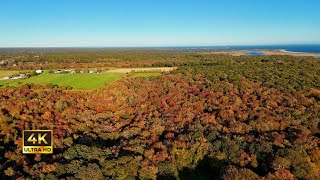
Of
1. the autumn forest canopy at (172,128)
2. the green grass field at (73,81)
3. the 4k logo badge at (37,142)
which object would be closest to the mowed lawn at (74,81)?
the green grass field at (73,81)

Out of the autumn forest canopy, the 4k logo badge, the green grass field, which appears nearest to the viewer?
the autumn forest canopy

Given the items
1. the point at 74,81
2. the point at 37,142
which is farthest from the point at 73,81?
the point at 37,142

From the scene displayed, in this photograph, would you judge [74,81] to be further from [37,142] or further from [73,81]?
[37,142]

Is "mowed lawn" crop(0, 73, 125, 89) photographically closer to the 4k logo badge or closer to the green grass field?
the green grass field

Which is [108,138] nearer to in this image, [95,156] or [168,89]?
[95,156]

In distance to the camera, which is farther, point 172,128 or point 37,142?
point 172,128

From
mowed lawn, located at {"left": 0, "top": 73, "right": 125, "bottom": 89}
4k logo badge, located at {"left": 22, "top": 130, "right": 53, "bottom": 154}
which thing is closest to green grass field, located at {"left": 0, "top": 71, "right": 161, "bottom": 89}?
mowed lawn, located at {"left": 0, "top": 73, "right": 125, "bottom": 89}

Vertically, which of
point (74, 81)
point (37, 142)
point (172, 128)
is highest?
point (74, 81)
